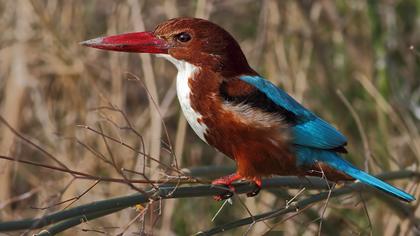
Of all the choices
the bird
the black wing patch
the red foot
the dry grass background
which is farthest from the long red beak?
the dry grass background

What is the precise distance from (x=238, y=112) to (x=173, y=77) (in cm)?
240

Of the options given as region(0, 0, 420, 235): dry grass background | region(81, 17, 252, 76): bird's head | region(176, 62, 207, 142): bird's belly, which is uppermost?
region(81, 17, 252, 76): bird's head

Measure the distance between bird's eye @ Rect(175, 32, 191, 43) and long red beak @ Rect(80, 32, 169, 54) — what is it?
0.05m

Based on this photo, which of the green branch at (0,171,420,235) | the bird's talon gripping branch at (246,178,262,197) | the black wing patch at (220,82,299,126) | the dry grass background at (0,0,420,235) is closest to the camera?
the green branch at (0,171,420,235)

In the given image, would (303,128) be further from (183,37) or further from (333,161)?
(183,37)

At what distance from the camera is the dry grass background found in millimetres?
4473

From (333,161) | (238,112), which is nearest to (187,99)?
(238,112)

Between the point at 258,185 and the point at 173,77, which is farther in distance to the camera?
the point at 173,77

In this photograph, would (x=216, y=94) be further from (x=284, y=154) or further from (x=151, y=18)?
(x=151, y=18)

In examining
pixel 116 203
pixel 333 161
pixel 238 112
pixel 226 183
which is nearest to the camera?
pixel 116 203

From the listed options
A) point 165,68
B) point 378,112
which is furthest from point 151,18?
point 378,112

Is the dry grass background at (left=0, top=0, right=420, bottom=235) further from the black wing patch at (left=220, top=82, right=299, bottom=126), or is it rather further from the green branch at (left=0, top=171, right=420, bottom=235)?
the green branch at (left=0, top=171, right=420, bottom=235)

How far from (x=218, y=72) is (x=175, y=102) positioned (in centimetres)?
216

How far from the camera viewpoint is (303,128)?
289cm
